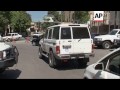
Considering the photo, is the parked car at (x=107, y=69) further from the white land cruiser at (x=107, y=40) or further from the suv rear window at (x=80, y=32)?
the white land cruiser at (x=107, y=40)

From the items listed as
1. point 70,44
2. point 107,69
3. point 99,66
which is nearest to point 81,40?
point 70,44

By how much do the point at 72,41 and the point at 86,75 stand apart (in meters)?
6.92

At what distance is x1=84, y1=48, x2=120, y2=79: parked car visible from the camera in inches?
203

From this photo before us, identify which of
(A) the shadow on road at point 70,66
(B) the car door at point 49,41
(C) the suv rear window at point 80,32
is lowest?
(A) the shadow on road at point 70,66

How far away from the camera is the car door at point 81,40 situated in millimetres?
13180

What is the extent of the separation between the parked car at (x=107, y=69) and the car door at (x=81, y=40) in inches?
277

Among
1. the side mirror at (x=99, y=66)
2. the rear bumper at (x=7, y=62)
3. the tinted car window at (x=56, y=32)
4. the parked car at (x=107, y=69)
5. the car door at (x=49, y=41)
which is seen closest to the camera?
the parked car at (x=107, y=69)

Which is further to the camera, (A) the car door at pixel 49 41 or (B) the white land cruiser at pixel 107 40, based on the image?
(B) the white land cruiser at pixel 107 40

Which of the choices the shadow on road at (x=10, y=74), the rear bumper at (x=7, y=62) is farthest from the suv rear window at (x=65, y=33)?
the rear bumper at (x=7, y=62)

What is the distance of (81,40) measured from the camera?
13.2 meters
